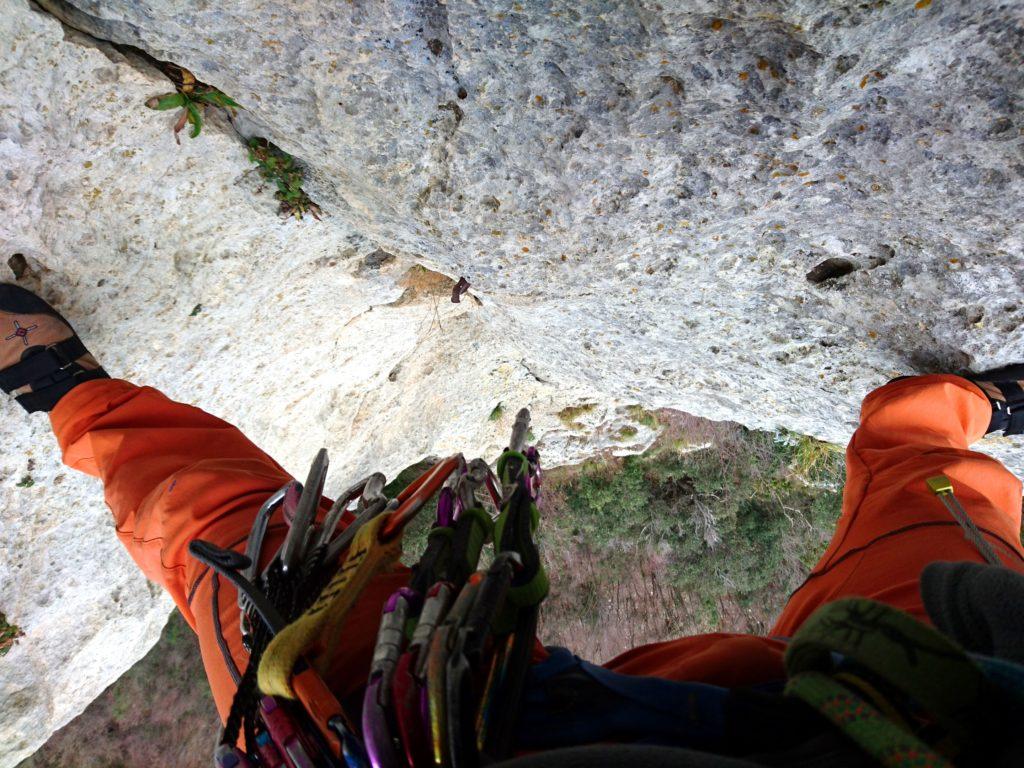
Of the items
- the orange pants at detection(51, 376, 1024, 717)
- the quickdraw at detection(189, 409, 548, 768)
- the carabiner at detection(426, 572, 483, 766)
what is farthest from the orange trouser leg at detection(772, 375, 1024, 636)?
the carabiner at detection(426, 572, 483, 766)

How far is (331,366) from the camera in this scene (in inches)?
171

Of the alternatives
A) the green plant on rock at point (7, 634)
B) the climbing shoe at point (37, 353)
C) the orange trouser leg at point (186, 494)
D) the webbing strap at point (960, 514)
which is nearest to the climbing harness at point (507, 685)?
the orange trouser leg at point (186, 494)

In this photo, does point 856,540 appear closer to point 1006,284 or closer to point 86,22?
point 1006,284

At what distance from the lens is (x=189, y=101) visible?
2.45 metres

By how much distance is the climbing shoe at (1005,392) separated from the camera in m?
2.35

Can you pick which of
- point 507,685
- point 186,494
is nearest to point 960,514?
point 507,685

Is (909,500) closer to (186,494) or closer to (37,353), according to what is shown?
(186,494)

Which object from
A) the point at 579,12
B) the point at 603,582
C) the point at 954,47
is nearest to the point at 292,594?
the point at 579,12

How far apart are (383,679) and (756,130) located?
5.84ft

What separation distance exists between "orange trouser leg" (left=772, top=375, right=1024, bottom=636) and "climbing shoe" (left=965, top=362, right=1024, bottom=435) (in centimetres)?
6

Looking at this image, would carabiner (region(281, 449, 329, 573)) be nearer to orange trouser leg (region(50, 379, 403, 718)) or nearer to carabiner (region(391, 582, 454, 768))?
orange trouser leg (region(50, 379, 403, 718))

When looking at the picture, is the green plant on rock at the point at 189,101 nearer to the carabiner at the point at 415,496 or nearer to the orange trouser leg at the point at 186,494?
the orange trouser leg at the point at 186,494

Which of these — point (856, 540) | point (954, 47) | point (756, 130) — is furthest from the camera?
point (856, 540)

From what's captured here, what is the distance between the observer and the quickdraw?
0.96m
